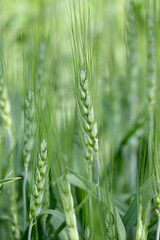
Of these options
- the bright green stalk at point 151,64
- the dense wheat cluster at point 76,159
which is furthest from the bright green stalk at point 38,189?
the bright green stalk at point 151,64

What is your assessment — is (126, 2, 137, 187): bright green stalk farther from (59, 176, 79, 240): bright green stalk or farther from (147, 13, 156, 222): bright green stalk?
(59, 176, 79, 240): bright green stalk

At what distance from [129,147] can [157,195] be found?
337mm

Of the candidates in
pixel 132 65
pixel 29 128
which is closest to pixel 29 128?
pixel 29 128

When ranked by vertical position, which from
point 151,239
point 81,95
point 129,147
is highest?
point 81,95

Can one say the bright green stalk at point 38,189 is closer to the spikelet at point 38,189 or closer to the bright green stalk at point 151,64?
the spikelet at point 38,189

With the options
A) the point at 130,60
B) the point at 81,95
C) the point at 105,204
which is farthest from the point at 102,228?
the point at 130,60

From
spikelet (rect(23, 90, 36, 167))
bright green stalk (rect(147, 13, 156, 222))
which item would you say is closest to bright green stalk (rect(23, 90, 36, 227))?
spikelet (rect(23, 90, 36, 167))

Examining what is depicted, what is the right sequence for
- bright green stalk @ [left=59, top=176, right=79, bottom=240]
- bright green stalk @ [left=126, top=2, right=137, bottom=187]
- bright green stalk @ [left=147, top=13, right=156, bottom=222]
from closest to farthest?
bright green stalk @ [left=59, top=176, right=79, bottom=240] → bright green stalk @ [left=147, top=13, right=156, bottom=222] → bright green stalk @ [left=126, top=2, right=137, bottom=187]

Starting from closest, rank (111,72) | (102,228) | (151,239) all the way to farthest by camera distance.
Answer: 1. (102,228)
2. (151,239)
3. (111,72)

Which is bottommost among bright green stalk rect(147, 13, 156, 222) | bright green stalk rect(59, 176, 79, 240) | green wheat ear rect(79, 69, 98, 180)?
bright green stalk rect(59, 176, 79, 240)

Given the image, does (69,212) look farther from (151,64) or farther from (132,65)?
(132,65)

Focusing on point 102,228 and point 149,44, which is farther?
point 149,44

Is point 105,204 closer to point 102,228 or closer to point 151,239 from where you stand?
Result: point 102,228

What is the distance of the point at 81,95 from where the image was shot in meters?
0.39
